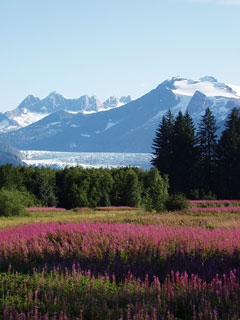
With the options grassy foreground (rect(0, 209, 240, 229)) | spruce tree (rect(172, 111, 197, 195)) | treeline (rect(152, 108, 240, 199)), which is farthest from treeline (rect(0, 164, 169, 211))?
grassy foreground (rect(0, 209, 240, 229))

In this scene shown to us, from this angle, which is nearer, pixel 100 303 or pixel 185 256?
pixel 100 303

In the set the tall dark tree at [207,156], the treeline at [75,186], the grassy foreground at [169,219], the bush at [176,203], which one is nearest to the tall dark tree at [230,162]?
the tall dark tree at [207,156]

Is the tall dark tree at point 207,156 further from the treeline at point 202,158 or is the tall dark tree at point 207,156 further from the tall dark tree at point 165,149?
the tall dark tree at point 165,149

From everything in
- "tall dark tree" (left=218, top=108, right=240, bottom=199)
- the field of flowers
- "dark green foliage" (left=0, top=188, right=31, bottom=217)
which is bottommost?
"dark green foliage" (left=0, top=188, right=31, bottom=217)

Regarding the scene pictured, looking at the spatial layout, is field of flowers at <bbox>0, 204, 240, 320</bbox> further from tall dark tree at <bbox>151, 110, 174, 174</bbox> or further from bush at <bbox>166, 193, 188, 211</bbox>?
tall dark tree at <bbox>151, 110, 174, 174</bbox>

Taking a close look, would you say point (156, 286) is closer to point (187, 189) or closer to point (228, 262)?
point (228, 262)

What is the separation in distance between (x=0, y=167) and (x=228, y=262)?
5480cm

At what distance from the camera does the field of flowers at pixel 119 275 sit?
23.7 feet

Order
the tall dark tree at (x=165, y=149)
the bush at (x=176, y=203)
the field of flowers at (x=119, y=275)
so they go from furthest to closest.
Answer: the tall dark tree at (x=165, y=149), the bush at (x=176, y=203), the field of flowers at (x=119, y=275)

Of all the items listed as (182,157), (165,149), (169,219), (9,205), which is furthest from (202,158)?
(169,219)

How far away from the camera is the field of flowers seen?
23.7ft

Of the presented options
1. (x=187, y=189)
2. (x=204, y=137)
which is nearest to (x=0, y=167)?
(x=187, y=189)

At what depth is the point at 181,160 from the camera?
7462 centimetres

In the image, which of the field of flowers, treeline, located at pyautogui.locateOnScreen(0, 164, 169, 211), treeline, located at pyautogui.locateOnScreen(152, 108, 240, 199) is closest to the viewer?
the field of flowers
